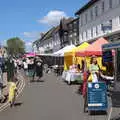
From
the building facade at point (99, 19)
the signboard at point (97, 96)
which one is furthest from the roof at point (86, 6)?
the signboard at point (97, 96)

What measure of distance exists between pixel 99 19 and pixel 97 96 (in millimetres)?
43525

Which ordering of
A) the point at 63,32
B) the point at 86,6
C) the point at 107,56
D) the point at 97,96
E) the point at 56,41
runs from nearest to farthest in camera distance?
the point at 97,96, the point at 107,56, the point at 86,6, the point at 63,32, the point at 56,41

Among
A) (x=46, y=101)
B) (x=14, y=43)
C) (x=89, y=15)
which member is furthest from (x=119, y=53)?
(x=14, y=43)

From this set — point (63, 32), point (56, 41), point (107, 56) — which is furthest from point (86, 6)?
point (56, 41)

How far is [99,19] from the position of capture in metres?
56.5

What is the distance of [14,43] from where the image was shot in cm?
18538

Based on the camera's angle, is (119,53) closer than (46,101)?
Yes

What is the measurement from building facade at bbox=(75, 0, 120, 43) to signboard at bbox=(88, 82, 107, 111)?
27.7 meters

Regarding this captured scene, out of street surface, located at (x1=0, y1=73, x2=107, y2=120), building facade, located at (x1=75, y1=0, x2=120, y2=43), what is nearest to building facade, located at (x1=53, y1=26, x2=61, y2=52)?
building facade, located at (x1=75, y1=0, x2=120, y2=43)

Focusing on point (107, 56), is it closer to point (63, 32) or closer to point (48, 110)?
point (48, 110)

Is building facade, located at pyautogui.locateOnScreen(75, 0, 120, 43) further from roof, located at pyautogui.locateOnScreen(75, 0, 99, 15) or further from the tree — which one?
the tree

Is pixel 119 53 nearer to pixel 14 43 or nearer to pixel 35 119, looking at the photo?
pixel 35 119

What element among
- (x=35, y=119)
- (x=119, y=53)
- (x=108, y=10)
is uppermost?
(x=108, y=10)

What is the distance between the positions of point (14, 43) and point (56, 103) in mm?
169328
